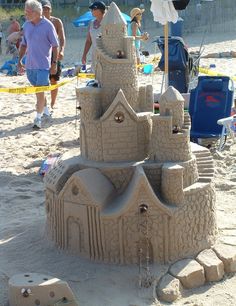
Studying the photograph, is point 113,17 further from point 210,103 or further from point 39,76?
point 39,76

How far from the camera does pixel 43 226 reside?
5.88 meters

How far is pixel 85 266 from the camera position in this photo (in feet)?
16.7

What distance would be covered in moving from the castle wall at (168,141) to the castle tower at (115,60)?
40cm

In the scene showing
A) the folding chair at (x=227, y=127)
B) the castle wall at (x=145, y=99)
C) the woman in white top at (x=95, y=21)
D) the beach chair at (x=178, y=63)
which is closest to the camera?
the castle wall at (x=145, y=99)

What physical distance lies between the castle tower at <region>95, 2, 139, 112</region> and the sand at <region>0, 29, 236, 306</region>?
75 centimetres

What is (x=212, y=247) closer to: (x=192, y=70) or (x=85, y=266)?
(x=85, y=266)

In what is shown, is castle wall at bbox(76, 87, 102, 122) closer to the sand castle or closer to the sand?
the sand castle

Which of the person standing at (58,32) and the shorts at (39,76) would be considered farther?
the person standing at (58,32)

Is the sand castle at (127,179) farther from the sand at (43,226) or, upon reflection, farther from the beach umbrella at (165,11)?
the beach umbrella at (165,11)

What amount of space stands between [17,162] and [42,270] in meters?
3.14

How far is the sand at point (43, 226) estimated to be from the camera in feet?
15.5

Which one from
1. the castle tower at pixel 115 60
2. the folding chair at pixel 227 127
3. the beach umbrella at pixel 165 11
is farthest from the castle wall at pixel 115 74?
the beach umbrella at pixel 165 11

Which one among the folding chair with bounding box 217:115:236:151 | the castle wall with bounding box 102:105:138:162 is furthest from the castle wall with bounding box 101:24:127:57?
the folding chair with bounding box 217:115:236:151

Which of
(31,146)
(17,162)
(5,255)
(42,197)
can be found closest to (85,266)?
(5,255)
